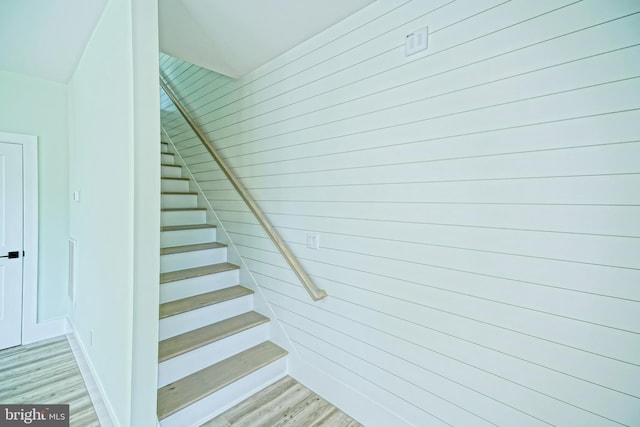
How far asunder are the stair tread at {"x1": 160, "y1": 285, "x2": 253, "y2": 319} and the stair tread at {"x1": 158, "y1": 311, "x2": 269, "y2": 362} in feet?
0.60

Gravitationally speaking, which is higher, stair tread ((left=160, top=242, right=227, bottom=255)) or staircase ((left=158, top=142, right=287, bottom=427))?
stair tread ((left=160, top=242, right=227, bottom=255))

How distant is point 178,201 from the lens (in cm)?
312

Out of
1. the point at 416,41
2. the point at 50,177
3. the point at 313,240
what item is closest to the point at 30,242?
the point at 50,177

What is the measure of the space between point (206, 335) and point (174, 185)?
1925 mm

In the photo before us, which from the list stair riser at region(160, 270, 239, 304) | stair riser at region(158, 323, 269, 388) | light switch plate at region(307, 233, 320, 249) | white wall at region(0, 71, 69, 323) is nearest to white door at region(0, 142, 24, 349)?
white wall at region(0, 71, 69, 323)

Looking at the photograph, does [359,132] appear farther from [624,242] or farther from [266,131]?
[624,242]

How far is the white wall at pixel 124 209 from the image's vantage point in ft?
4.51

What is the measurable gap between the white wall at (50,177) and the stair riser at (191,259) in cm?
149

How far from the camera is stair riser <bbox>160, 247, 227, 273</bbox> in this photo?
96.9 inches

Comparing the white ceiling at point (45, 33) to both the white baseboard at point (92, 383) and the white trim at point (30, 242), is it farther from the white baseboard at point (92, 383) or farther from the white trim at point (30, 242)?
the white baseboard at point (92, 383)

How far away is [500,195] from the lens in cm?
119

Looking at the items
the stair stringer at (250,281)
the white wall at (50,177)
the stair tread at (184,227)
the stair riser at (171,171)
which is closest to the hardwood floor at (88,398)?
the stair stringer at (250,281)

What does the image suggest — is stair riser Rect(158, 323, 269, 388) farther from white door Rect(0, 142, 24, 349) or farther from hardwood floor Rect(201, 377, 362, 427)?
white door Rect(0, 142, 24, 349)

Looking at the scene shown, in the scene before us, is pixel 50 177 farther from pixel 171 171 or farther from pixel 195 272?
pixel 195 272
